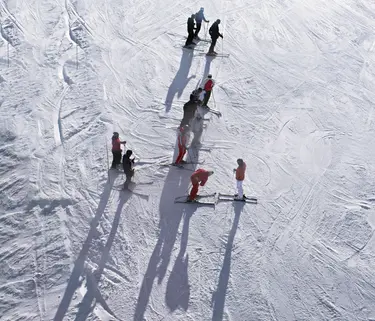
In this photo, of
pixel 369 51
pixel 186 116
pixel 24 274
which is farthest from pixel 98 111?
pixel 369 51

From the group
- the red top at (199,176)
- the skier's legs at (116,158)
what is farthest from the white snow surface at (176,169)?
the red top at (199,176)

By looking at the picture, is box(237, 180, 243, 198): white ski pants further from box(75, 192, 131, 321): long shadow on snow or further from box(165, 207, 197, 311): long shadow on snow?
box(75, 192, 131, 321): long shadow on snow

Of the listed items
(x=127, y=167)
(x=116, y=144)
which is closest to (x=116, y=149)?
(x=116, y=144)

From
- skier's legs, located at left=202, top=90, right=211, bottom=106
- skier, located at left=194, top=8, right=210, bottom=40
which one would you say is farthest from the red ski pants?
skier, located at left=194, top=8, right=210, bottom=40

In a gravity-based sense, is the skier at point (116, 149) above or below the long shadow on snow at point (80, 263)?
above

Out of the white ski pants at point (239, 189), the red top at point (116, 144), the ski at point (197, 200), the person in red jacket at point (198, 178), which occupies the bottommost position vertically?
the ski at point (197, 200)

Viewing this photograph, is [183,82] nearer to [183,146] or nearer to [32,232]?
[183,146]

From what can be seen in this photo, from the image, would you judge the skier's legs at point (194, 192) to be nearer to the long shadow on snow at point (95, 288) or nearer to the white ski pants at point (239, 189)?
the white ski pants at point (239, 189)
